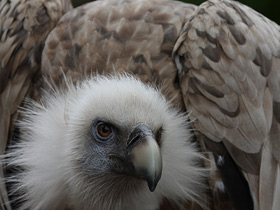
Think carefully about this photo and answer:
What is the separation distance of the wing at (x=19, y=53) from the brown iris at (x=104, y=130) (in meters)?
0.57

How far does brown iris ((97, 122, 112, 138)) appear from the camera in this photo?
3074mm

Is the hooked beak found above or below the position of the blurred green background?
above

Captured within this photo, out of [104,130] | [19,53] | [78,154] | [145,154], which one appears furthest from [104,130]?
[19,53]

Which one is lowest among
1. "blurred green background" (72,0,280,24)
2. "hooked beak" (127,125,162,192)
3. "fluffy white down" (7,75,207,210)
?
"blurred green background" (72,0,280,24)

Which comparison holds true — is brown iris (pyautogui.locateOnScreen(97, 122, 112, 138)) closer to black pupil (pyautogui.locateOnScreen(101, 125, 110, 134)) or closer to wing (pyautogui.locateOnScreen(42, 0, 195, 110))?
black pupil (pyautogui.locateOnScreen(101, 125, 110, 134))

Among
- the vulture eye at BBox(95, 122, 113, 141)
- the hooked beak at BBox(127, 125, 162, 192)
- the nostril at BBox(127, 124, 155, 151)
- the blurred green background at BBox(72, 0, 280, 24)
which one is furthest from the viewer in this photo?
the blurred green background at BBox(72, 0, 280, 24)

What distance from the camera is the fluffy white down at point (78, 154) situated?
3.16 metres

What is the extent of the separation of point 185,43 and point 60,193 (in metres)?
0.84

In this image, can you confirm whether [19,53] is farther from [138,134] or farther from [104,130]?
[138,134]

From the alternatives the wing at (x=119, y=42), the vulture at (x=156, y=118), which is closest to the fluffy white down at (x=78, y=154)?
the vulture at (x=156, y=118)

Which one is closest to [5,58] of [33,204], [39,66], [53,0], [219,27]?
[39,66]

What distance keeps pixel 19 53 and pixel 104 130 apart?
700 mm

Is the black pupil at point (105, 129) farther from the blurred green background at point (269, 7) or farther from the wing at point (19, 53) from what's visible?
the blurred green background at point (269, 7)

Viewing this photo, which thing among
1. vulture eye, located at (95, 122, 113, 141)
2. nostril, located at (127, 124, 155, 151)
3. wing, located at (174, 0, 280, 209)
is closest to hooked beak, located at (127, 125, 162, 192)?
nostril, located at (127, 124, 155, 151)
